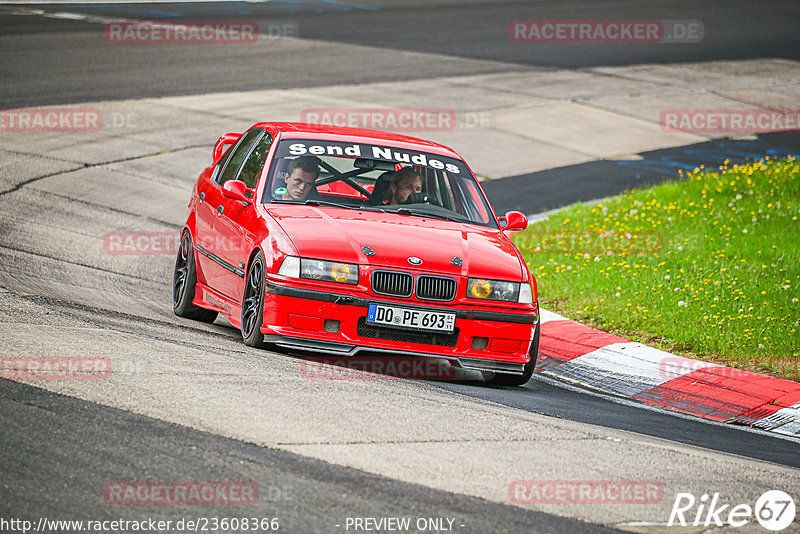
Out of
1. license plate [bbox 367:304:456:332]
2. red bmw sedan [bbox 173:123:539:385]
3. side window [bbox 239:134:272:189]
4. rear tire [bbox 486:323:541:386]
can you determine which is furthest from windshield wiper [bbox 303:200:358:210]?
rear tire [bbox 486:323:541:386]

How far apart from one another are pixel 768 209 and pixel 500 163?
202 inches

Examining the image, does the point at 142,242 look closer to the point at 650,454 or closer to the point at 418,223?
the point at 418,223

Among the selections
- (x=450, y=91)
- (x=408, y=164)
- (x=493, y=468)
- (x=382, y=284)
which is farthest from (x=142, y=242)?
(x=450, y=91)

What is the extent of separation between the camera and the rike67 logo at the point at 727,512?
5.00 metres

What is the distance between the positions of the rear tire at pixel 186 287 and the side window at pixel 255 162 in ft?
2.68

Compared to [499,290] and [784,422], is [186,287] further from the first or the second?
[784,422]

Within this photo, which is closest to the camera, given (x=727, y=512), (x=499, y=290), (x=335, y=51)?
(x=727, y=512)

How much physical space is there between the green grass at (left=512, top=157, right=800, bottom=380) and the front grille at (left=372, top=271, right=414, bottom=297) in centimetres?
300
